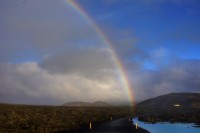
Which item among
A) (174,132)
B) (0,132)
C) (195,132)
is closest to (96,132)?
(0,132)

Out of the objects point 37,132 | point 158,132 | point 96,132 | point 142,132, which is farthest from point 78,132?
point 158,132

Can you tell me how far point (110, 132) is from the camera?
53250 millimetres

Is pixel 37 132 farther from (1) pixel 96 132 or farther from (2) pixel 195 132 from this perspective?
(2) pixel 195 132

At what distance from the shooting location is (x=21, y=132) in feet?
157

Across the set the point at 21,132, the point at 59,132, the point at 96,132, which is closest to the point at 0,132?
the point at 21,132

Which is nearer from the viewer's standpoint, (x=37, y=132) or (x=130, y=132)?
(x=37, y=132)

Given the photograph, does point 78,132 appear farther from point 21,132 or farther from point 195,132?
point 195,132

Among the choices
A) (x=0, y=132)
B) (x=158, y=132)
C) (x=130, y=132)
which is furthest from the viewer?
(x=158, y=132)

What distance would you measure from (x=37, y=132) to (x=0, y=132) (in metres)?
5.67

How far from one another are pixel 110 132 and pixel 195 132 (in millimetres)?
23068

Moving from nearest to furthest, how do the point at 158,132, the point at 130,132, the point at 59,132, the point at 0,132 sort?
1. the point at 0,132
2. the point at 59,132
3. the point at 130,132
4. the point at 158,132

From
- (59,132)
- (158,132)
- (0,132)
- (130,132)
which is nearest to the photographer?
(0,132)

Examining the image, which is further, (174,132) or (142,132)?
(174,132)

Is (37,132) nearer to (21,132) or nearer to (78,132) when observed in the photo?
(21,132)
